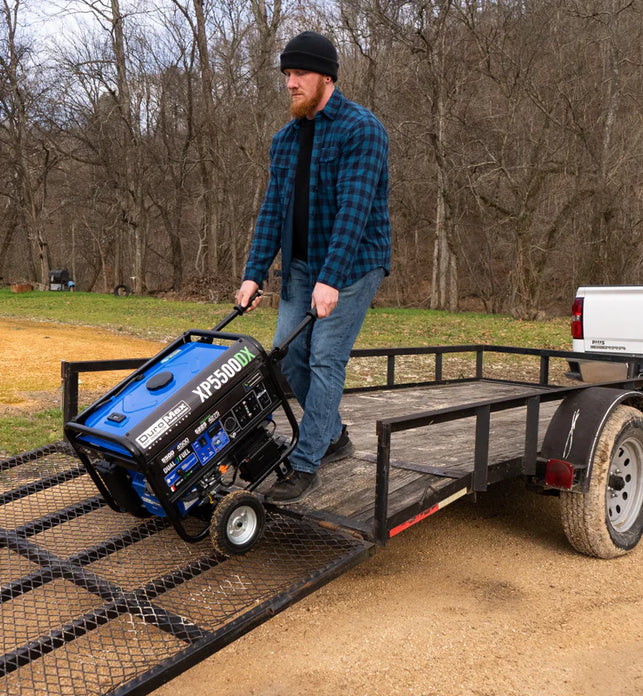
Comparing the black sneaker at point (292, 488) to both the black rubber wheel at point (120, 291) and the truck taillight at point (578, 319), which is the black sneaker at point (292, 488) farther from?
the black rubber wheel at point (120, 291)

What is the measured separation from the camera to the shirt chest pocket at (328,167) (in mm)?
3177

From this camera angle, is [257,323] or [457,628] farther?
[257,323]

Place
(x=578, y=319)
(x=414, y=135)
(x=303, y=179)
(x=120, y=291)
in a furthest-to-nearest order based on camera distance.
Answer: (x=120, y=291)
(x=414, y=135)
(x=578, y=319)
(x=303, y=179)

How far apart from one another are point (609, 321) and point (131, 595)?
205 inches

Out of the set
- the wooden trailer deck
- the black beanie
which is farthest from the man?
the wooden trailer deck

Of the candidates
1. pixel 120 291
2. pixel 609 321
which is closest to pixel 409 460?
pixel 609 321

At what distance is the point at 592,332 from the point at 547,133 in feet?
56.6

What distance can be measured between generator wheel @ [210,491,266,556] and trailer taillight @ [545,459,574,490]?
1538 mm

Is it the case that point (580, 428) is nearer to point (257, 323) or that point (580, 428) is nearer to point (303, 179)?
point (303, 179)

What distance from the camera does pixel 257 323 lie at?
59.3 feet

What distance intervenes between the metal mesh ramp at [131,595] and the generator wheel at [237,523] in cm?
12

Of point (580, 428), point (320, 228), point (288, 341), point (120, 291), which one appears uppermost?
point (320, 228)

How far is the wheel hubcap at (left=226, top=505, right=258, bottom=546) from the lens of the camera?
2.73 metres

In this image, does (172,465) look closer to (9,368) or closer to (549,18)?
(9,368)
